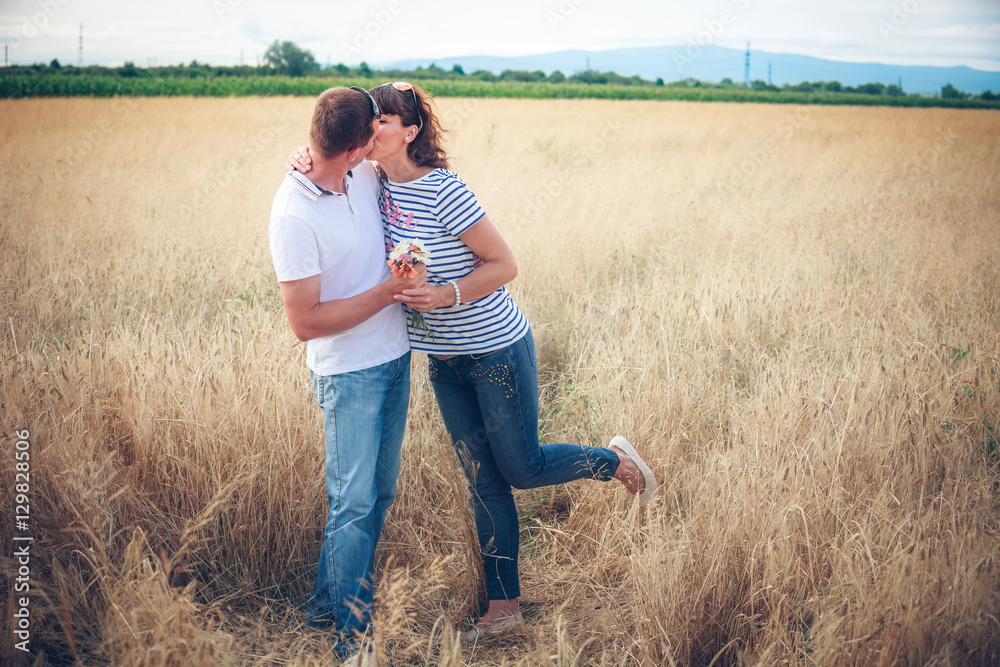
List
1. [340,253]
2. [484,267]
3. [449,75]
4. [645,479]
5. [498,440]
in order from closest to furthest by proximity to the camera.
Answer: [340,253], [484,267], [498,440], [645,479], [449,75]

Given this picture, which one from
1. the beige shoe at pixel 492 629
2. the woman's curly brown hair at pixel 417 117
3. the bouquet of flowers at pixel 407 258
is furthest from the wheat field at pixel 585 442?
the woman's curly brown hair at pixel 417 117

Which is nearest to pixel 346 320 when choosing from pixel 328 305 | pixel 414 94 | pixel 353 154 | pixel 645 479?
pixel 328 305

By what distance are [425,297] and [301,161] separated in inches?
22.5

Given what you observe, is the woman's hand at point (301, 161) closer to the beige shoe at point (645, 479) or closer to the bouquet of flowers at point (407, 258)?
the bouquet of flowers at point (407, 258)

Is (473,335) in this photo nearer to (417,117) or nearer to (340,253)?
(340,253)

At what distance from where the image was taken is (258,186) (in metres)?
7.34

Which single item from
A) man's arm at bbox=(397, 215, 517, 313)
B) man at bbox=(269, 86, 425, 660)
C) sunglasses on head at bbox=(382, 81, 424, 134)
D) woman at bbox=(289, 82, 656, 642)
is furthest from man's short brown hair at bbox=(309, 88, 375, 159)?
man's arm at bbox=(397, 215, 517, 313)

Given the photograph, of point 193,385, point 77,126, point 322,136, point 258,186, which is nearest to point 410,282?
point 322,136

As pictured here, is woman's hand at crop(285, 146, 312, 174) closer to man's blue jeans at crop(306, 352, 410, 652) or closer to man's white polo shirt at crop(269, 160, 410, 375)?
man's white polo shirt at crop(269, 160, 410, 375)

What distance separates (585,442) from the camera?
2926 mm

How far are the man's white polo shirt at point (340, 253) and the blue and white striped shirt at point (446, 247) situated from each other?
61 millimetres

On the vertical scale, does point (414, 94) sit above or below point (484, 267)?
above

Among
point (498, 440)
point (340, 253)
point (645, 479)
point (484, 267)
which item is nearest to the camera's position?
point (340, 253)

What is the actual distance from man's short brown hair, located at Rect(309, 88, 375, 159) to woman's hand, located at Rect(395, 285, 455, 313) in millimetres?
477
